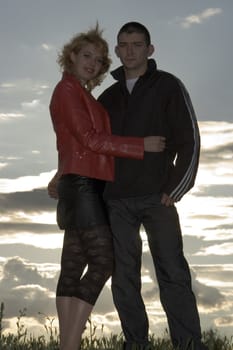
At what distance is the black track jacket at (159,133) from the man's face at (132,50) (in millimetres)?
153

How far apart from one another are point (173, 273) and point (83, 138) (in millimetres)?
1647

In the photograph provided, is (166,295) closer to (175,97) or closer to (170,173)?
(170,173)

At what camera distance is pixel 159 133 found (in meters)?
6.23

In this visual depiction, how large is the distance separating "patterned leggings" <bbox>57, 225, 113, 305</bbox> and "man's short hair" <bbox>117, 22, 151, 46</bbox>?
1.94 metres

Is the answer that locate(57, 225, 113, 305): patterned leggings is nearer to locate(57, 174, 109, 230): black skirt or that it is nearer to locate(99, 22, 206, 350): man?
locate(57, 174, 109, 230): black skirt

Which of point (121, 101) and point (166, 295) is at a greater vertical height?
point (121, 101)

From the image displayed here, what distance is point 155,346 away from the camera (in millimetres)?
7027

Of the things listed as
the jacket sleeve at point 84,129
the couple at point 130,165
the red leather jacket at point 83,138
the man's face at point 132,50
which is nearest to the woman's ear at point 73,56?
the couple at point 130,165

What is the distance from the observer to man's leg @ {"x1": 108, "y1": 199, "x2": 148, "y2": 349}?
245 inches

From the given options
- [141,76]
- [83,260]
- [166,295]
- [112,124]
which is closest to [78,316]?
[83,260]

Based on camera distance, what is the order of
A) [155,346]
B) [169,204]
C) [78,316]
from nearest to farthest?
1. [78,316]
2. [169,204]
3. [155,346]

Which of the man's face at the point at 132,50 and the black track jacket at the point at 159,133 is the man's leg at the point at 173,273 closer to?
the black track jacket at the point at 159,133

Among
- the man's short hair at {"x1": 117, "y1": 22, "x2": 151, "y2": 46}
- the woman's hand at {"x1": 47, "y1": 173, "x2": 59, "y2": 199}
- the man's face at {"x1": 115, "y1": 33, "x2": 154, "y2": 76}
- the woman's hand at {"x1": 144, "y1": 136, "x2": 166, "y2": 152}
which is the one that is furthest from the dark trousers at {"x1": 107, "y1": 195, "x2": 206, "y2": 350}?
the man's short hair at {"x1": 117, "y1": 22, "x2": 151, "y2": 46}

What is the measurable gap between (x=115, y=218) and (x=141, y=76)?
129 cm
